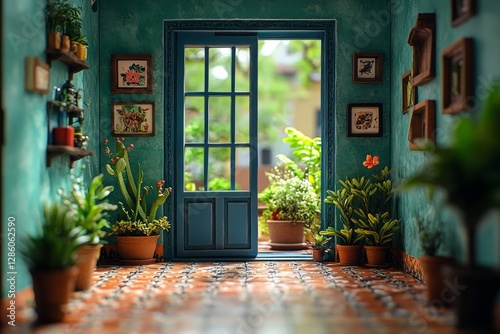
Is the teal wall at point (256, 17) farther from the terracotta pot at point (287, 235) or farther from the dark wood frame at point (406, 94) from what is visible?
the terracotta pot at point (287, 235)

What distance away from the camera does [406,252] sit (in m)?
6.64

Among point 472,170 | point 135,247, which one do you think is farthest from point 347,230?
point 472,170

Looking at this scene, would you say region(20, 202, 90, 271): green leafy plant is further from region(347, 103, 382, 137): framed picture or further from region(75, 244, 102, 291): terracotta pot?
region(347, 103, 382, 137): framed picture

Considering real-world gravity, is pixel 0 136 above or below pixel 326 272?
above

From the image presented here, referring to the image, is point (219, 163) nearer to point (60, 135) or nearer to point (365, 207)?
point (365, 207)

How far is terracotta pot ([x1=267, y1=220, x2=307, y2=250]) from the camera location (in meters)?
8.51

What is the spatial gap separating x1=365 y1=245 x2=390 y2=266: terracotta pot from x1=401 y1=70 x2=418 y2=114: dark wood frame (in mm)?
1449

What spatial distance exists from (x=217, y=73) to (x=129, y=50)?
56.3 inches

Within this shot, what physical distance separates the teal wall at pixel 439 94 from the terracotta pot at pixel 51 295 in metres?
2.63

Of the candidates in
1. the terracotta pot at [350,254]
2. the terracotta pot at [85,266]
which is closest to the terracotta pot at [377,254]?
the terracotta pot at [350,254]

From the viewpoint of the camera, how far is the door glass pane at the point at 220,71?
7656mm

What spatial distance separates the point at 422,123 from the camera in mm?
6082

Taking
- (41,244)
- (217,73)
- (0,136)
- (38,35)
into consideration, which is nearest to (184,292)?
(41,244)

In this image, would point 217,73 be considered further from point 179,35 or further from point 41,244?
point 41,244
